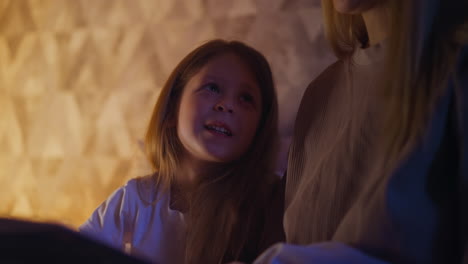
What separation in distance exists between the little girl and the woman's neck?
36 cm

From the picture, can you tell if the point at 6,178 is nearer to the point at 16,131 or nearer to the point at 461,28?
the point at 16,131

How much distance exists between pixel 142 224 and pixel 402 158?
68 centimetres

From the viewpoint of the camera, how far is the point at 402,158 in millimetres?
494

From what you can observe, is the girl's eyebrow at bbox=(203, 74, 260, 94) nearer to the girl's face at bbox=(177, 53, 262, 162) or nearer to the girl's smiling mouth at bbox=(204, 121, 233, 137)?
the girl's face at bbox=(177, 53, 262, 162)

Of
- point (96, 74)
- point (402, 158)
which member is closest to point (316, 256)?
point (402, 158)

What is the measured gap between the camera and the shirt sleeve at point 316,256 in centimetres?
47

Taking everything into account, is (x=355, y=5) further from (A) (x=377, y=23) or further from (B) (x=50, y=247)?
(B) (x=50, y=247)

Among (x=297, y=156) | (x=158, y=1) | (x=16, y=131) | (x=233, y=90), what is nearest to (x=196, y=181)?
(x=233, y=90)

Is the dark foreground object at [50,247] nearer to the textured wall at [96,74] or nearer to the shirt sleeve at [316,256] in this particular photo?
the shirt sleeve at [316,256]

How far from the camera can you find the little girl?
0.96 m

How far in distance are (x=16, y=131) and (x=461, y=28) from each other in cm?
152

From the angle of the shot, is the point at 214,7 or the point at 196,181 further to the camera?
the point at 214,7

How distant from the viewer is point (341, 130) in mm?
675

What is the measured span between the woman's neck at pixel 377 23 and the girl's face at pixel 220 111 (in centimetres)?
40
